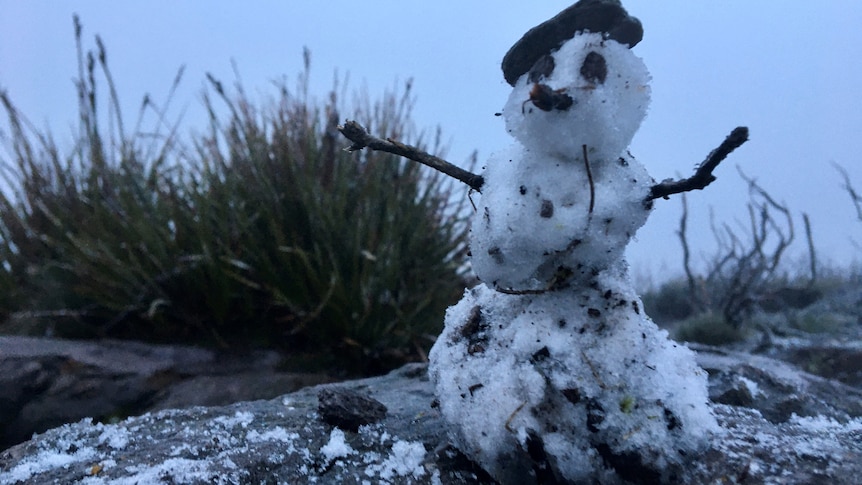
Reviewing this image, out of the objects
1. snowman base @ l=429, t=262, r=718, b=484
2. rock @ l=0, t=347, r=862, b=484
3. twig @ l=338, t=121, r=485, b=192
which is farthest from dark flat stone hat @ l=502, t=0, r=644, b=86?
rock @ l=0, t=347, r=862, b=484

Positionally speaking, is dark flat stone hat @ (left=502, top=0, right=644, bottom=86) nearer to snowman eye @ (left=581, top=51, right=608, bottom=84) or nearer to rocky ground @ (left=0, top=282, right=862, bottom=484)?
snowman eye @ (left=581, top=51, right=608, bottom=84)

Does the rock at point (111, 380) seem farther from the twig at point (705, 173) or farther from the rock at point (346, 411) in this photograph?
the twig at point (705, 173)

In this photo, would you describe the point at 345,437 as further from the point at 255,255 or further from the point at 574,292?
the point at 255,255

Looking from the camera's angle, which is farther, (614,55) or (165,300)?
(165,300)

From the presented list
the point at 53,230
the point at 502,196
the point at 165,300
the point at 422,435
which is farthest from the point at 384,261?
the point at 53,230

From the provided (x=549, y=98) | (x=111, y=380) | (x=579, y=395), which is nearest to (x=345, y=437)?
(x=579, y=395)

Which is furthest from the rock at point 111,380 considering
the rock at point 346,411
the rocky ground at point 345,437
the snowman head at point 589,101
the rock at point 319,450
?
the snowman head at point 589,101

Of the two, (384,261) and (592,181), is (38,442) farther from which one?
(384,261)
